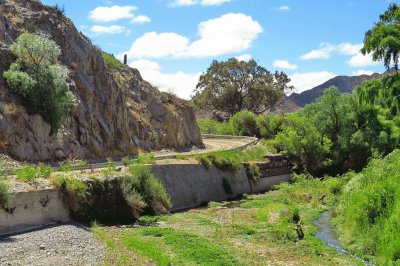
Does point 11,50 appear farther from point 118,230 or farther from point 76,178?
point 118,230

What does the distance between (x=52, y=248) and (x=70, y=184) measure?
22.5 ft

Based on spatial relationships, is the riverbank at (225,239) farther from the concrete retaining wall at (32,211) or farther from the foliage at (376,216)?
the concrete retaining wall at (32,211)

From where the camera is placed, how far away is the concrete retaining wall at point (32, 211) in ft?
86.5

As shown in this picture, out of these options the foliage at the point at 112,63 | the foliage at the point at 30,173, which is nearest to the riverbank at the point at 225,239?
the foliage at the point at 30,173

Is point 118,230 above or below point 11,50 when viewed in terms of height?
below

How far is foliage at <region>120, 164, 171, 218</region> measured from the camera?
3397 centimetres

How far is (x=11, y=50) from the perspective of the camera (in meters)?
42.9

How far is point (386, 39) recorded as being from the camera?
4284 centimetres

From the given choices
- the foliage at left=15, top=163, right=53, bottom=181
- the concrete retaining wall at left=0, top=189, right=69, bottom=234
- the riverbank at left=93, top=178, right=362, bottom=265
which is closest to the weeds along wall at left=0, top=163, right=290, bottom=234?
the concrete retaining wall at left=0, top=189, right=69, bottom=234

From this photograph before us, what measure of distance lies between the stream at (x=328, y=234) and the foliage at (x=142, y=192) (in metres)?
10.2

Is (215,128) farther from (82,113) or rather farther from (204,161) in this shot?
(82,113)

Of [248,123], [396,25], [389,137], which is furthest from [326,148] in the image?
[248,123]

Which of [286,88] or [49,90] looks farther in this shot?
[286,88]

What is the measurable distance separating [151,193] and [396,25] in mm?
24008
